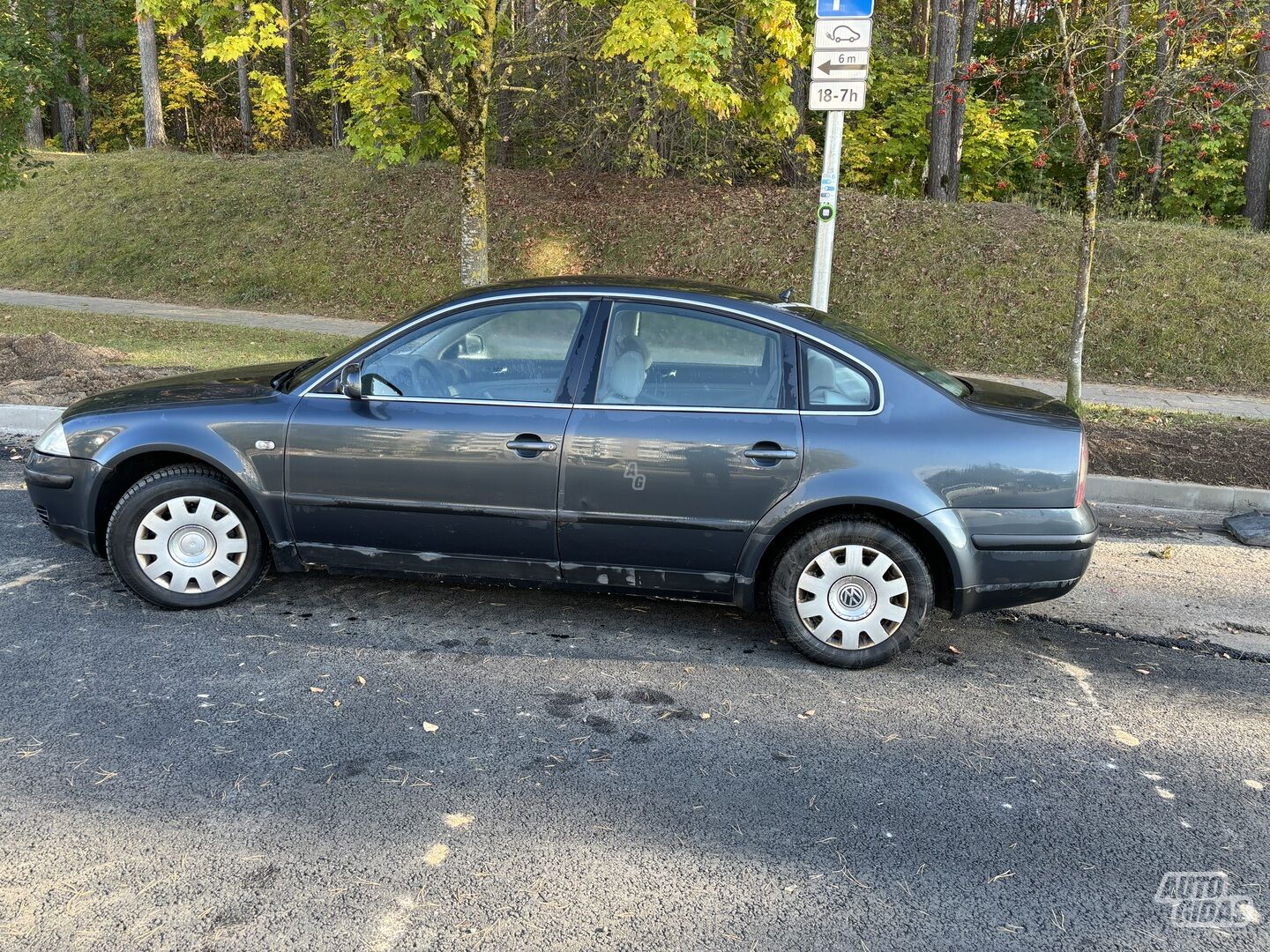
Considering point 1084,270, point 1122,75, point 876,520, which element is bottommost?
point 876,520

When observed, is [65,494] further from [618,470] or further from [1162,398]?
[1162,398]

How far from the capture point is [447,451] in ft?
15.1

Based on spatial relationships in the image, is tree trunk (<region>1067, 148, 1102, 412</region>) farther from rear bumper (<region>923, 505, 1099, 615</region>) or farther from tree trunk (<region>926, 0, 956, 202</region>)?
tree trunk (<region>926, 0, 956, 202</region>)

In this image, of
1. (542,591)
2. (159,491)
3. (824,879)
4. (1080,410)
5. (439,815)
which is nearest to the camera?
(824,879)

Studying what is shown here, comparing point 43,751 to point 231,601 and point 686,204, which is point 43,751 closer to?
point 231,601

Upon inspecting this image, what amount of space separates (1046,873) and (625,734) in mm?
1486

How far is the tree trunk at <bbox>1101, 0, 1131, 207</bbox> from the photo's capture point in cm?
862

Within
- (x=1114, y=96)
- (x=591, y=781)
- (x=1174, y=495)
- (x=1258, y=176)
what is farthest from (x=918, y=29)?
(x=591, y=781)

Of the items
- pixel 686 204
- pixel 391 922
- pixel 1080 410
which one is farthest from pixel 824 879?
pixel 686 204

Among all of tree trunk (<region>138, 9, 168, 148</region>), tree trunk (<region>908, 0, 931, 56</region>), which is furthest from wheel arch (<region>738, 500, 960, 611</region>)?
tree trunk (<region>908, 0, 931, 56</region>)

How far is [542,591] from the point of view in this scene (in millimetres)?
5312

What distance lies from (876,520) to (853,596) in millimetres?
339

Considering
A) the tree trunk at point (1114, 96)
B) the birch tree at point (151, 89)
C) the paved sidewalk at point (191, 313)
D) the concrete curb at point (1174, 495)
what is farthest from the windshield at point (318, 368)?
the birch tree at point (151, 89)

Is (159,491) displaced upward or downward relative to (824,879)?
upward
